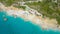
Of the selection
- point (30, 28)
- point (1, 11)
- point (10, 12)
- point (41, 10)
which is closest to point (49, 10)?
point (41, 10)

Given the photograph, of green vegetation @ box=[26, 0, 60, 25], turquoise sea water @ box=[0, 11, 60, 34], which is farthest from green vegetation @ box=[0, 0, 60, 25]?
turquoise sea water @ box=[0, 11, 60, 34]

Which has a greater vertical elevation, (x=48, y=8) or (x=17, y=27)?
(x=48, y=8)

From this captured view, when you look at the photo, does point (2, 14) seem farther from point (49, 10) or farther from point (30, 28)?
point (49, 10)

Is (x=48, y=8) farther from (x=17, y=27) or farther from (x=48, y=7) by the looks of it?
(x=17, y=27)

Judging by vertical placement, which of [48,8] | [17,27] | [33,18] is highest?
[48,8]

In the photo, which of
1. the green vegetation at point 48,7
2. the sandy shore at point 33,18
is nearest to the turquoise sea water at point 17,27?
the sandy shore at point 33,18

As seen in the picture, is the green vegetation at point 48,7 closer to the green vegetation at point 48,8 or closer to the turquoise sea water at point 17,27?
the green vegetation at point 48,8

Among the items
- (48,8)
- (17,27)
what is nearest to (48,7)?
(48,8)
